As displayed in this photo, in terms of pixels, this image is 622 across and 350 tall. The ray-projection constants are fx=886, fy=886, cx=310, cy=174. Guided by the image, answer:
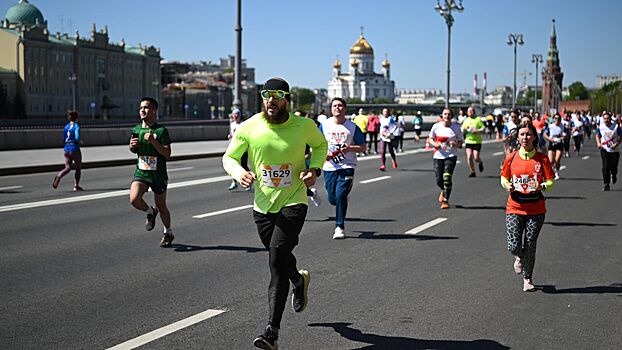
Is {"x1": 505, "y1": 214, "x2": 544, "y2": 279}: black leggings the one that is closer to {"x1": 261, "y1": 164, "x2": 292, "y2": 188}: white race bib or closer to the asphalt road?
the asphalt road

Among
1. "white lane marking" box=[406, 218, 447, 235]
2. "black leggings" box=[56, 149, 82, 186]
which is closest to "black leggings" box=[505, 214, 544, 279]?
"white lane marking" box=[406, 218, 447, 235]

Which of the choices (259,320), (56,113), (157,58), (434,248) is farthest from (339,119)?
(157,58)

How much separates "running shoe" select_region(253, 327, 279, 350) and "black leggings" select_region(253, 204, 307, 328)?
0.11 meters

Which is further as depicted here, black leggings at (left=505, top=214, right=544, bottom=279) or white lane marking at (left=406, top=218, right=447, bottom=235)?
white lane marking at (left=406, top=218, right=447, bottom=235)

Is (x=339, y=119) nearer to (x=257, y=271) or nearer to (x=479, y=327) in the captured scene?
(x=257, y=271)

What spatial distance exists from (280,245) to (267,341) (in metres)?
0.71

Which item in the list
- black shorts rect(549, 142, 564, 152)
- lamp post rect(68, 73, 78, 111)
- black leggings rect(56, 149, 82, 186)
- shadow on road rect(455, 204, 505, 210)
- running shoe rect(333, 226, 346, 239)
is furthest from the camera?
lamp post rect(68, 73, 78, 111)

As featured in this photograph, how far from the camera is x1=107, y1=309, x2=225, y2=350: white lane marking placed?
Answer: 611 centimetres

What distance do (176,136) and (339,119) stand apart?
113 ft

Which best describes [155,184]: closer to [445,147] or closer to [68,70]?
[445,147]

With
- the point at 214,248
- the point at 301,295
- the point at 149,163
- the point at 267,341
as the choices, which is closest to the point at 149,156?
the point at 149,163

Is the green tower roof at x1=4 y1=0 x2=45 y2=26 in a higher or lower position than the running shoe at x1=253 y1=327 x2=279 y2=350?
higher

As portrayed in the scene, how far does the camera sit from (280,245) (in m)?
6.27

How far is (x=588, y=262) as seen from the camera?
9.89 m
